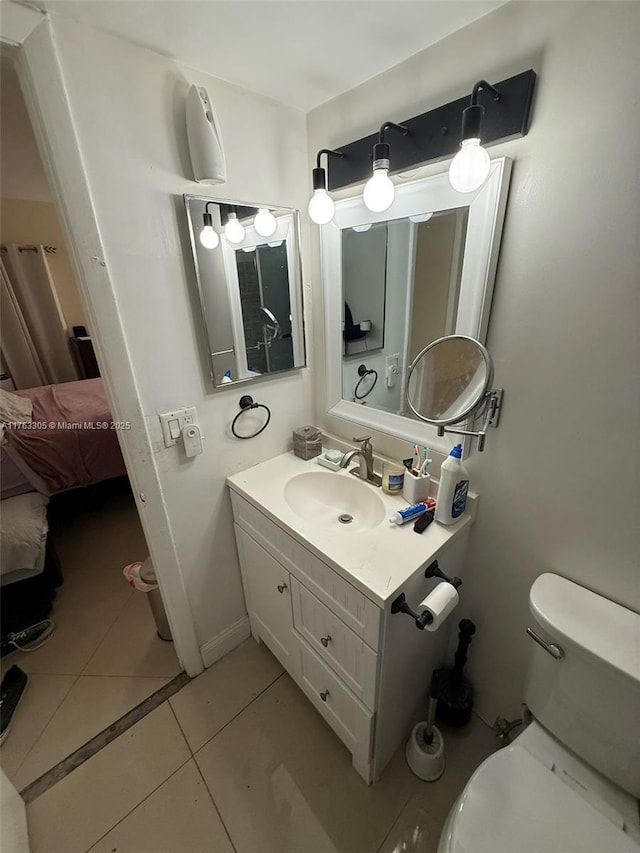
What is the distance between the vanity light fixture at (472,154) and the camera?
0.69 meters

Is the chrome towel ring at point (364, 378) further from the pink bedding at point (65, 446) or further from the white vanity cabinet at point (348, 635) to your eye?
the pink bedding at point (65, 446)

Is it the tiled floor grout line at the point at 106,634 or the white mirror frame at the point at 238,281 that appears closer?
the white mirror frame at the point at 238,281

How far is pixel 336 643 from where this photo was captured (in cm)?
99

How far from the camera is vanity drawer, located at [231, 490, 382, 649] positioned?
840mm

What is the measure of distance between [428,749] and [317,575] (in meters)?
0.71

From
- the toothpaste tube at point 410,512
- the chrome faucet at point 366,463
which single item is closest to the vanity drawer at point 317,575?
the toothpaste tube at point 410,512

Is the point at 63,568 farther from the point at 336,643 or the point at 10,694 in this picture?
the point at 336,643

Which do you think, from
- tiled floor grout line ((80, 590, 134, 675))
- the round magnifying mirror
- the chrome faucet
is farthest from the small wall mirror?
tiled floor grout line ((80, 590, 134, 675))

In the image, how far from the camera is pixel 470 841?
697 millimetres

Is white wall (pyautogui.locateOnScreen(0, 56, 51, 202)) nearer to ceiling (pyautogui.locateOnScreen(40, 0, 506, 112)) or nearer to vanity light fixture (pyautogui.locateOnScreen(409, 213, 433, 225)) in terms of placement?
ceiling (pyautogui.locateOnScreen(40, 0, 506, 112))

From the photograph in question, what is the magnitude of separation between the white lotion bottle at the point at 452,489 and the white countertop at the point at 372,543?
4 centimetres

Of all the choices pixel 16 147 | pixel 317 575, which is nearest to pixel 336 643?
pixel 317 575

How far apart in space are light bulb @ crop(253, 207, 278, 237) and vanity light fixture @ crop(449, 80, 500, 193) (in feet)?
1.96

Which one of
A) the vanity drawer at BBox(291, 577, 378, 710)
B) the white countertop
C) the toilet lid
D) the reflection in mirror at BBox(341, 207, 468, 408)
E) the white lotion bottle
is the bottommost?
the toilet lid
